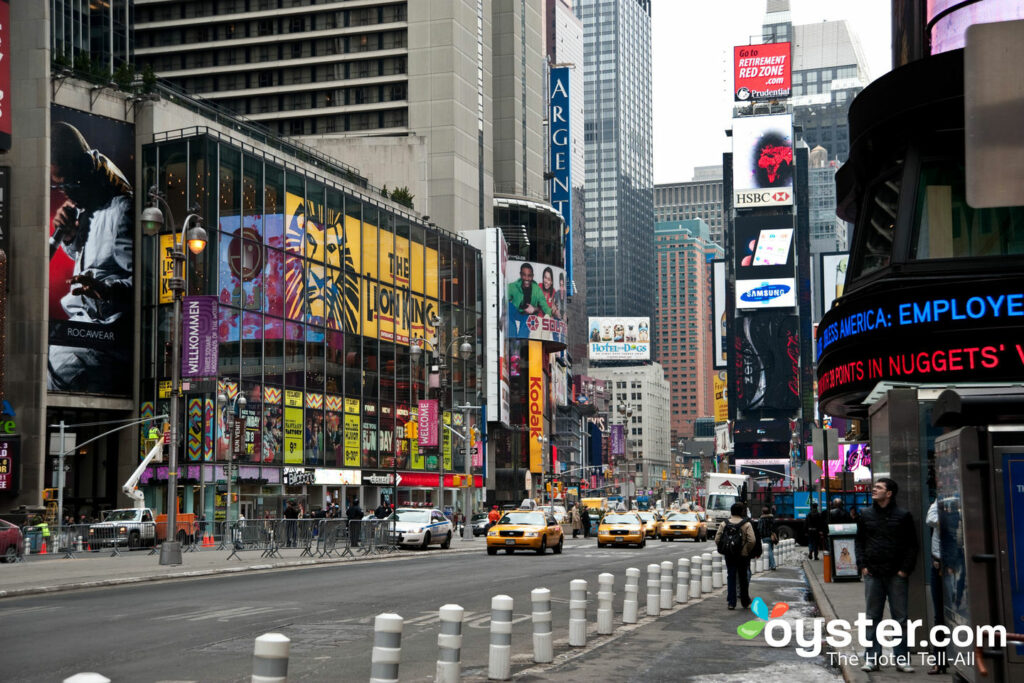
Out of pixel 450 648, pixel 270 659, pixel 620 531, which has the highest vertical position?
pixel 270 659

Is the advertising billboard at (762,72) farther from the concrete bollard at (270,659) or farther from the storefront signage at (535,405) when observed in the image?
the concrete bollard at (270,659)

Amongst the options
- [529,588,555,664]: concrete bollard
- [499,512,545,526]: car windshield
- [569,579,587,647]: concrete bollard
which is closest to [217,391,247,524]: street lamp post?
[499,512,545,526]: car windshield

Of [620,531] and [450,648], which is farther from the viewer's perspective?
[620,531]

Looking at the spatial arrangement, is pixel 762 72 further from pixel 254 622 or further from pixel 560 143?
pixel 254 622

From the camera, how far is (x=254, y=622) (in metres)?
16.9

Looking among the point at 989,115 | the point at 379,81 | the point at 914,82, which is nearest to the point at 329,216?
the point at 379,81

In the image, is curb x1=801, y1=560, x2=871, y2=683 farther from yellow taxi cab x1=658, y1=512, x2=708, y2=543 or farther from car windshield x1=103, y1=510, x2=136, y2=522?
car windshield x1=103, y1=510, x2=136, y2=522

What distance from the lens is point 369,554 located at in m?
40.8

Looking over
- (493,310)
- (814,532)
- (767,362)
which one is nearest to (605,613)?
(814,532)

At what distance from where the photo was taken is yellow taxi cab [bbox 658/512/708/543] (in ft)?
190

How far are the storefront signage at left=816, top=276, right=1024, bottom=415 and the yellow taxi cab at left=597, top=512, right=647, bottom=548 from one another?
27367 millimetres

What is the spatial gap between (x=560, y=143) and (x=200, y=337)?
383 feet

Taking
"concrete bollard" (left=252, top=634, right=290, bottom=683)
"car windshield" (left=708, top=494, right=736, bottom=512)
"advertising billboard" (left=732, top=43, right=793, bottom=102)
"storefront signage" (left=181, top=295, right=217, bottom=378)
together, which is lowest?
"car windshield" (left=708, top=494, right=736, bottom=512)

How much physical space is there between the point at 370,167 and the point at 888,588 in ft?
293
